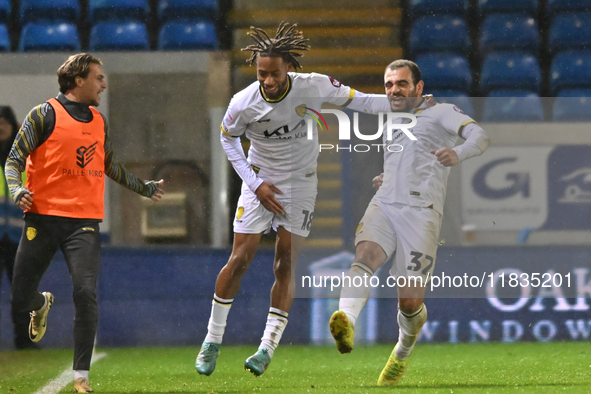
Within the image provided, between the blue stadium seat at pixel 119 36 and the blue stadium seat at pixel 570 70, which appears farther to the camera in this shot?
the blue stadium seat at pixel 570 70

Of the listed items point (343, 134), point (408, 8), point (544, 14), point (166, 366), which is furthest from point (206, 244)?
point (544, 14)

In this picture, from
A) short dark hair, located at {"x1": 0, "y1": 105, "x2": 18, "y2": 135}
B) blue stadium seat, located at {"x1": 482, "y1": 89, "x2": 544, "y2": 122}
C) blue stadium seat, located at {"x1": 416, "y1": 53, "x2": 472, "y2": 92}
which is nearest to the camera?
blue stadium seat, located at {"x1": 482, "y1": 89, "x2": 544, "y2": 122}

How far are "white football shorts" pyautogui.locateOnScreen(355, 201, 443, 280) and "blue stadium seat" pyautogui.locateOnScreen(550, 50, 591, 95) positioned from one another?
9.84 ft

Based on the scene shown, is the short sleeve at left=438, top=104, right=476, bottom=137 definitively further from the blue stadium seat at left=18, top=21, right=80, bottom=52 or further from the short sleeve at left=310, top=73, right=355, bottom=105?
the blue stadium seat at left=18, top=21, right=80, bottom=52

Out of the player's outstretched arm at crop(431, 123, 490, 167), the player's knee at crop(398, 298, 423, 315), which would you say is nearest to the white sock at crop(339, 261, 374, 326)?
the player's knee at crop(398, 298, 423, 315)

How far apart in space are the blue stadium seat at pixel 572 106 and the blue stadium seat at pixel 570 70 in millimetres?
104

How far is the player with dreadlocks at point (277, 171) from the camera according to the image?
4090mm

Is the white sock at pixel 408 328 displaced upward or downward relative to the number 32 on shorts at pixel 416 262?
downward

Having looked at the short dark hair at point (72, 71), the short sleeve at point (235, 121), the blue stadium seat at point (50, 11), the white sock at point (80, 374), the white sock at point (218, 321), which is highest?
the blue stadium seat at point (50, 11)

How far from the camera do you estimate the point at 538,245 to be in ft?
14.7

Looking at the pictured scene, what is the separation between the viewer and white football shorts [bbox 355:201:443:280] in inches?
157

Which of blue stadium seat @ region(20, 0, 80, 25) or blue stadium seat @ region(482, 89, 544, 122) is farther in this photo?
blue stadium seat @ region(20, 0, 80, 25)

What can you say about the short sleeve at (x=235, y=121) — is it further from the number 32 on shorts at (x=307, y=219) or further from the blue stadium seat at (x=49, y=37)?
the blue stadium seat at (x=49, y=37)

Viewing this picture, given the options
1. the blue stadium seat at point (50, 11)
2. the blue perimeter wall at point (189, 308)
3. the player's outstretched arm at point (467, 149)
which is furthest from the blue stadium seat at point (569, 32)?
the blue stadium seat at point (50, 11)
